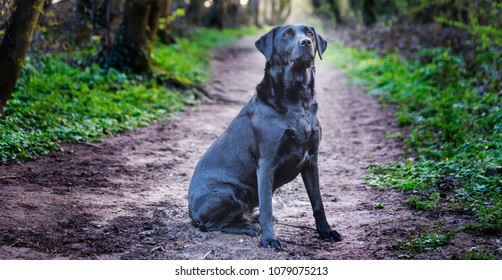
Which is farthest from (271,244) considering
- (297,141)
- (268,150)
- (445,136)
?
(445,136)

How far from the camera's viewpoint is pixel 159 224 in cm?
574

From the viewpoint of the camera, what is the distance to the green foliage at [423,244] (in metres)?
4.86

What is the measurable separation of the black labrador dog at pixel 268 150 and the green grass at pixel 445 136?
1.78m

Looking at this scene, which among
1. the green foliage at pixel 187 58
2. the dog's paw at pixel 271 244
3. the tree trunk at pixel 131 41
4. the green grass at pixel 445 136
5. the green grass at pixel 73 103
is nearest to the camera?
the dog's paw at pixel 271 244

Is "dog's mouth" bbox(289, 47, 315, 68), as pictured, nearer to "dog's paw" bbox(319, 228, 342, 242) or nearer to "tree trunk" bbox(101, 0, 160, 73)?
"dog's paw" bbox(319, 228, 342, 242)

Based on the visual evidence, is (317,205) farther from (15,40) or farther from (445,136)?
(15,40)

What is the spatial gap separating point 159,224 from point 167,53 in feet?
39.7

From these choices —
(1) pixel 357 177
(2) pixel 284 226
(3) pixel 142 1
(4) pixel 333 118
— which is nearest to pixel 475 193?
(1) pixel 357 177

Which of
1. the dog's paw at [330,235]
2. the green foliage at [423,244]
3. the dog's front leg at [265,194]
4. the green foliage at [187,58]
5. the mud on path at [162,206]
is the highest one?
the green foliage at [187,58]

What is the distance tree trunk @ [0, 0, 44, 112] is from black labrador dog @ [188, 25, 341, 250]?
4373 millimetres

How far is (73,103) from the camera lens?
10.2 metres

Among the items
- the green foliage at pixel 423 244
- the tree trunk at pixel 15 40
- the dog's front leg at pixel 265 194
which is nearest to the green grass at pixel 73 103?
the tree trunk at pixel 15 40

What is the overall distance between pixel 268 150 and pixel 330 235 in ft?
3.40

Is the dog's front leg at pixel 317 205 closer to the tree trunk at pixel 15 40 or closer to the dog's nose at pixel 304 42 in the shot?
the dog's nose at pixel 304 42
